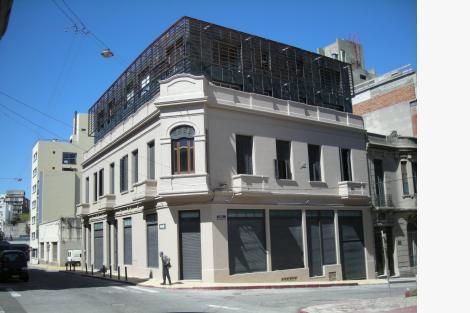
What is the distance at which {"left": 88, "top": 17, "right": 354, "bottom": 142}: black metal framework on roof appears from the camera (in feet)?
85.2

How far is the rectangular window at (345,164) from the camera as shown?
2953 cm

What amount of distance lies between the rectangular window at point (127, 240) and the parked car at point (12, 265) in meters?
5.80

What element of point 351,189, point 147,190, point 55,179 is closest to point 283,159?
point 351,189

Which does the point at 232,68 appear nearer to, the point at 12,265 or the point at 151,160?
the point at 151,160

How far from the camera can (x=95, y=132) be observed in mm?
39812

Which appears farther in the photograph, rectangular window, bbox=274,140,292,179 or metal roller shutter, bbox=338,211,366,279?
metal roller shutter, bbox=338,211,366,279

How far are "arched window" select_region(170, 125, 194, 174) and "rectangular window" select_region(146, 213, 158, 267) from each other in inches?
146

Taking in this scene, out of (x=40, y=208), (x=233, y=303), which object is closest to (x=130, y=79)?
(x=233, y=303)

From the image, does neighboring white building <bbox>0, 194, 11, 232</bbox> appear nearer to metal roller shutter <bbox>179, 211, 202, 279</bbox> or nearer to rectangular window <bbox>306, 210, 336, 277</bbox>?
metal roller shutter <bbox>179, 211, 202, 279</bbox>

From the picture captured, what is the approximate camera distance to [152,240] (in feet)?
84.7

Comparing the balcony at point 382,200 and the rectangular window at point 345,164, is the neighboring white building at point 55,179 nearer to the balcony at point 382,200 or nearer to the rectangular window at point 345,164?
the rectangular window at point 345,164

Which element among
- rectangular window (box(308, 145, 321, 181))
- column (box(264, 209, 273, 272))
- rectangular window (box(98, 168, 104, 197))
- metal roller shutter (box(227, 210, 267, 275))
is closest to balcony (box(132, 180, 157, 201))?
metal roller shutter (box(227, 210, 267, 275))

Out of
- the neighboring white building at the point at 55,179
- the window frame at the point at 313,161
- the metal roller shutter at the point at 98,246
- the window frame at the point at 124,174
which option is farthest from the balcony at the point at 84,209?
the neighboring white building at the point at 55,179
